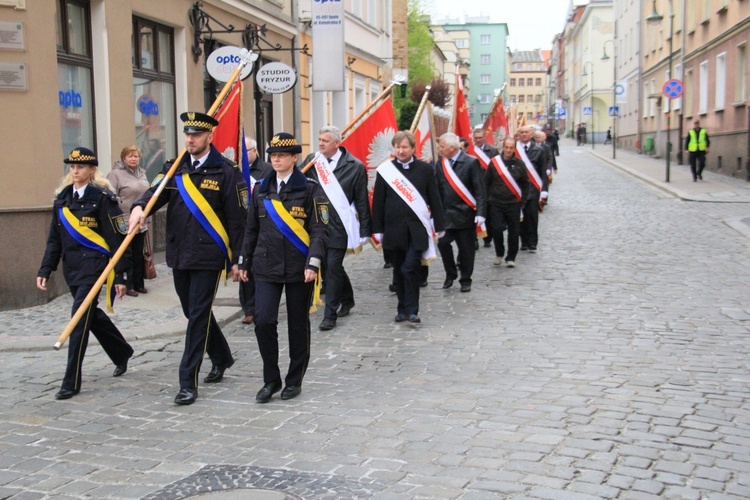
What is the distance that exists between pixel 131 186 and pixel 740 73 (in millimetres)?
22537

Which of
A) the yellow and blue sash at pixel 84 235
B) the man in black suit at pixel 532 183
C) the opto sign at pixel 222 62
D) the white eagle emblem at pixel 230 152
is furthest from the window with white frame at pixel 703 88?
the yellow and blue sash at pixel 84 235

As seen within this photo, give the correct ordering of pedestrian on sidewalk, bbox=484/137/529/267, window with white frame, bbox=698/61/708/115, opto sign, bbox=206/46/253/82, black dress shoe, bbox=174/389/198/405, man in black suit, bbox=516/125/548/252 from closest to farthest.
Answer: black dress shoe, bbox=174/389/198/405 < pedestrian on sidewalk, bbox=484/137/529/267 < opto sign, bbox=206/46/253/82 < man in black suit, bbox=516/125/548/252 < window with white frame, bbox=698/61/708/115

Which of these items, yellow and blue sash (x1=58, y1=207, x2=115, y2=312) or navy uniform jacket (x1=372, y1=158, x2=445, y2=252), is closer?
yellow and blue sash (x1=58, y1=207, x2=115, y2=312)

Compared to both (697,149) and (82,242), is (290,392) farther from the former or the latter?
(697,149)

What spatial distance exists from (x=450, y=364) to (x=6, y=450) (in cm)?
346

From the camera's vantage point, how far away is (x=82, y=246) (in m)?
6.60

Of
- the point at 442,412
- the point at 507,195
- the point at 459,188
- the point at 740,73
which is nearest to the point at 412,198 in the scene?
the point at 459,188

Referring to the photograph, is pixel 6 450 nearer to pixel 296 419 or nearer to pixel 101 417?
pixel 101 417

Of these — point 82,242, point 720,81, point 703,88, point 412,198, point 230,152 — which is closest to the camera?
point 82,242

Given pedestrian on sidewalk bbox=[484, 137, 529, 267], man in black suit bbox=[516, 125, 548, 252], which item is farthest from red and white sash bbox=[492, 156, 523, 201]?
man in black suit bbox=[516, 125, 548, 252]

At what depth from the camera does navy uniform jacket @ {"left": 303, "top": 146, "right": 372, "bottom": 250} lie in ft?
29.9

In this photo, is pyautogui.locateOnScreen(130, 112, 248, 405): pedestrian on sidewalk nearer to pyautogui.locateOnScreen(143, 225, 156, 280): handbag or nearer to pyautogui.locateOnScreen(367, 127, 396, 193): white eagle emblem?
pyautogui.locateOnScreen(143, 225, 156, 280): handbag

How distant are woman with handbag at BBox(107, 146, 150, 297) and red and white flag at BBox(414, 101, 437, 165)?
4.48 m

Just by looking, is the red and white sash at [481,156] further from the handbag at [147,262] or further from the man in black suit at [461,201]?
the handbag at [147,262]
